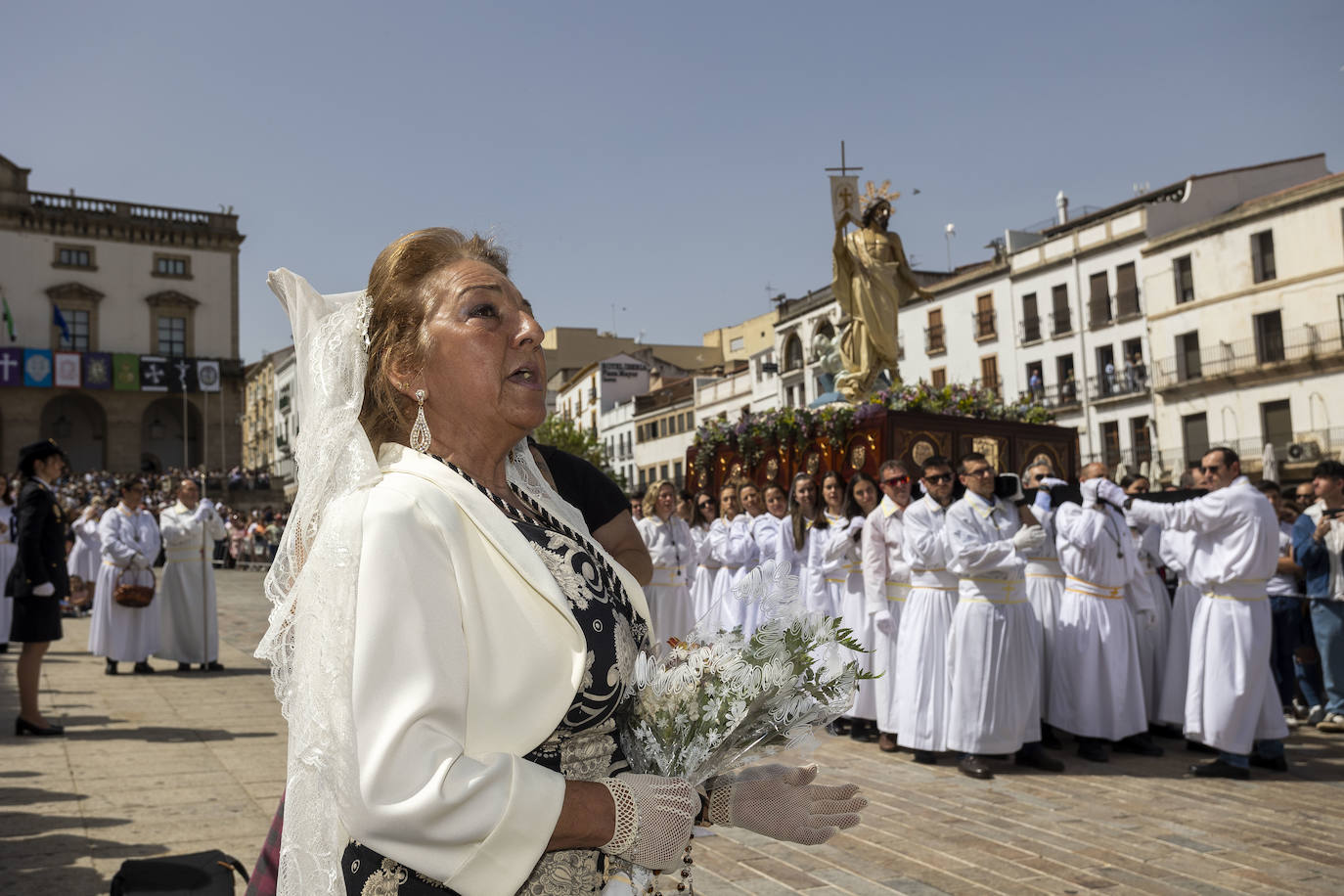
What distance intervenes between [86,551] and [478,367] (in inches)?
707

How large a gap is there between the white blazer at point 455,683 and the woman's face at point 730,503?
1042cm

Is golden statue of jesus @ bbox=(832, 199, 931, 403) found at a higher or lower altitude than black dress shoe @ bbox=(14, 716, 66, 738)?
higher

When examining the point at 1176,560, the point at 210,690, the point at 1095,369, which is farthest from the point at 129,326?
the point at 1176,560

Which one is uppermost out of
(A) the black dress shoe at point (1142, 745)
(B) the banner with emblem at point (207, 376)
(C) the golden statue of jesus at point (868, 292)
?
(B) the banner with emblem at point (207, 376)

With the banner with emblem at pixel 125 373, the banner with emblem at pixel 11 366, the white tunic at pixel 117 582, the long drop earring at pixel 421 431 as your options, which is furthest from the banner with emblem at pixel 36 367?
the long drop earring at pixel 421 431

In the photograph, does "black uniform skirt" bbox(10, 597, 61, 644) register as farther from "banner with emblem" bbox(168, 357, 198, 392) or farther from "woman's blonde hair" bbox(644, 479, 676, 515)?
"banner with emblem" bbox(168, 357, 198, 392)

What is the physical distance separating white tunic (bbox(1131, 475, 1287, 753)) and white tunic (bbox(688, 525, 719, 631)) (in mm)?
6204

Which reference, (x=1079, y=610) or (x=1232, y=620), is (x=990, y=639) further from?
(x=1232, y=620)

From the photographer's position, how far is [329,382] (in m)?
1.97

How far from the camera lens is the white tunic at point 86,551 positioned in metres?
16.9

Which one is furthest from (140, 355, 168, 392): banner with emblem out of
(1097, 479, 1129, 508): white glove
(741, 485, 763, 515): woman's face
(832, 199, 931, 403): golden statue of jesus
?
(1097, 479, 1129, 508): white glove

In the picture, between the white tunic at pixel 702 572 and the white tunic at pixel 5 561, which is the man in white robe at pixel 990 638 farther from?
the white tunic at pixel 5 561

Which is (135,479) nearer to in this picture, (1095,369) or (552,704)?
(552,704)

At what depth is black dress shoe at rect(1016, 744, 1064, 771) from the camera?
7320mm
